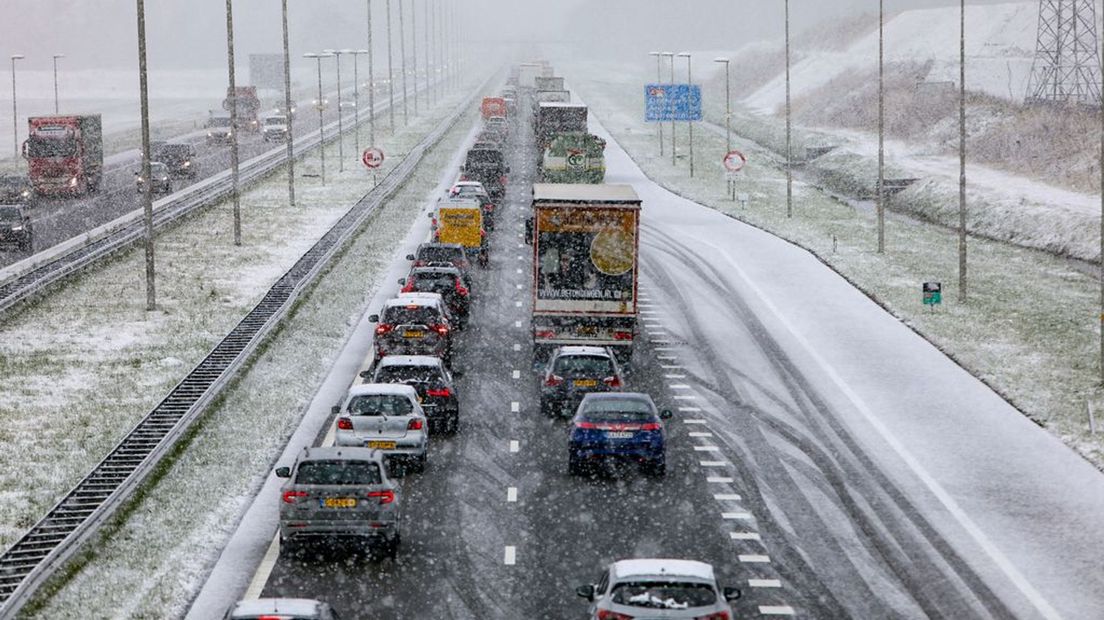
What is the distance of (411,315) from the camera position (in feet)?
121

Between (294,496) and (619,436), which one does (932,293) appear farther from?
(294,496)

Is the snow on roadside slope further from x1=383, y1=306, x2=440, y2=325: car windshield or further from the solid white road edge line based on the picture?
x1=383, y1=306, x2=440, y2=325: car windshield

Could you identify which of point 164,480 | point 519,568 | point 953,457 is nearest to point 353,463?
point 519,568

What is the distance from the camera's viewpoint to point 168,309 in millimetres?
47125

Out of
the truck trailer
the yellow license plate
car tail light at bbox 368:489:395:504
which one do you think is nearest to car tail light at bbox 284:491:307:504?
the yellow license plate

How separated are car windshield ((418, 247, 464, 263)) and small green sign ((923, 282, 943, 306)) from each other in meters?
14.2

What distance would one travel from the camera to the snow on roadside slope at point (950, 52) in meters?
135

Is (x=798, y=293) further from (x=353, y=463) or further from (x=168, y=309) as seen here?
(x=353, y=463)

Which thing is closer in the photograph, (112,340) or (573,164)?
(112,340)

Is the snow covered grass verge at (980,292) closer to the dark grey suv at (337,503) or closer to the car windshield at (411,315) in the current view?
the car windshield at (411,315)

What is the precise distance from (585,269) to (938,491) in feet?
40.2

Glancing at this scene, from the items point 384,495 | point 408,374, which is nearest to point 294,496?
point 384,495

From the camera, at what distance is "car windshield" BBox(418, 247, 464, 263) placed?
158 feet

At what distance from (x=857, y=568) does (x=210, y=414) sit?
1559 cm
